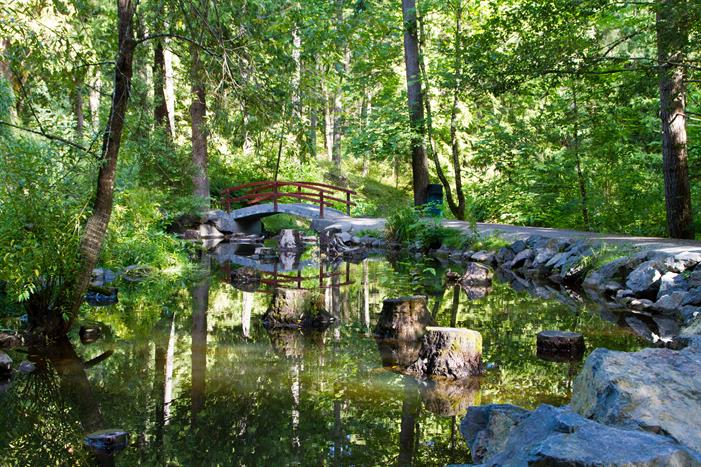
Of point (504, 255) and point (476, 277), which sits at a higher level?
point (504, 255)

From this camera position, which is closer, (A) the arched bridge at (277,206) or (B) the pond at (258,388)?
(B) the pond at (258,388)

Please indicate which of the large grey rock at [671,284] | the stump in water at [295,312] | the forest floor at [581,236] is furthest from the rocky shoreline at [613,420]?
the forest floor at [581,236]

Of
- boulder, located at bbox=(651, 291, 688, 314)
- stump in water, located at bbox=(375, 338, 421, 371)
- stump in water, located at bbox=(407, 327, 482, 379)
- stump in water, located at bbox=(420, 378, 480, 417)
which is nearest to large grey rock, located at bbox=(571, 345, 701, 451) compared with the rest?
stump in water, located at bbox=(420, 378, 480, 417)

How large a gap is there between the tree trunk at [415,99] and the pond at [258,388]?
9.52 m

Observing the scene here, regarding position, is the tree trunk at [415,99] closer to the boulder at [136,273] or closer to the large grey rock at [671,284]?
the boulder at [136,273]

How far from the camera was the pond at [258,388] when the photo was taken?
13.8 ft

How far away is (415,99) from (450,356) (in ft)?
43.2

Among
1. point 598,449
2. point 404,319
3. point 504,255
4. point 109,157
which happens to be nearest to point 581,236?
point 504,255

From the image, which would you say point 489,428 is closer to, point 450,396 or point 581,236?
point 450,396

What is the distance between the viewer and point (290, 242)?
58.6 ft

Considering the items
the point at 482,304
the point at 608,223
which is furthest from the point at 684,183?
the point at 482,304

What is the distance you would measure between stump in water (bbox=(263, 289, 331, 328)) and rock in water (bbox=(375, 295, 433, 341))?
0.83 metres

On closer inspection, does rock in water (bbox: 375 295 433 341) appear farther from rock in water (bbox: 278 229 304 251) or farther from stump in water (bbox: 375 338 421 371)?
rock in water (bbox: 278 229 304 251)

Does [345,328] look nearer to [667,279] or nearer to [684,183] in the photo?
[667,279]
